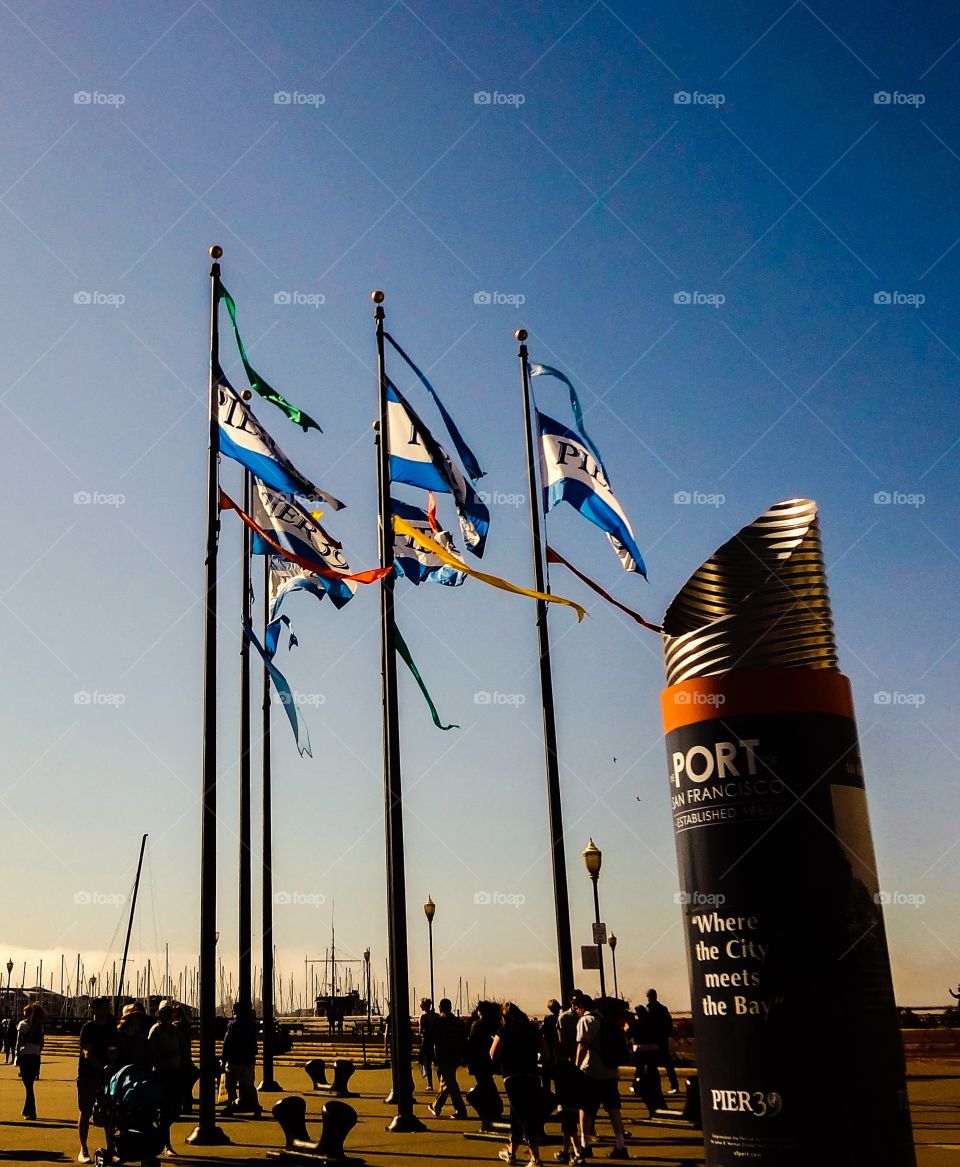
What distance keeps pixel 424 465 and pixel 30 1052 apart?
1249 cm

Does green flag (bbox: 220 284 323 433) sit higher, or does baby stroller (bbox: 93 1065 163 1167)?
green flag (bbox: 220 284 323 433)

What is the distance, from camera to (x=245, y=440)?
1961 centimetres

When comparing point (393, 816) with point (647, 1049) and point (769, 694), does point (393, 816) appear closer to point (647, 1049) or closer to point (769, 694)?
point (647, 1049)

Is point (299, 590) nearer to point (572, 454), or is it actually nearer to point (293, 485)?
point (293, 485)

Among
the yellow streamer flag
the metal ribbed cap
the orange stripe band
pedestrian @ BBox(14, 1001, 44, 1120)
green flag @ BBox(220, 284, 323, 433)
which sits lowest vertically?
pedestrian @ BBox(14, 1001, 44, 1120)

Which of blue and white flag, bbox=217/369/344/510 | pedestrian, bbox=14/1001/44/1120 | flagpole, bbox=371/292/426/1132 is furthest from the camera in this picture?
pedestrian, bbox=14/1001/44/1120

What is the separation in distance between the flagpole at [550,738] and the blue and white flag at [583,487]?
39 cm

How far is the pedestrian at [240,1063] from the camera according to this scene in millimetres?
20469

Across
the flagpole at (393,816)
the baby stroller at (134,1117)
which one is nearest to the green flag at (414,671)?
the flagpole at (393,816)

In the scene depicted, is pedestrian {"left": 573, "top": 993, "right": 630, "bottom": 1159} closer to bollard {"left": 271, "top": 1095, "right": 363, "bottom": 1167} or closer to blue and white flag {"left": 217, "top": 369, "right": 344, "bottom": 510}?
bollard {"left": 271, "top": 1095, "right": 363, "bottom": 1167}

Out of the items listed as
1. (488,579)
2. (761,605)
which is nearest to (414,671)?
(488,579)

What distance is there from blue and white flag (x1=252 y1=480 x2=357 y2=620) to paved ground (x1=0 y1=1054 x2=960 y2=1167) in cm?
877

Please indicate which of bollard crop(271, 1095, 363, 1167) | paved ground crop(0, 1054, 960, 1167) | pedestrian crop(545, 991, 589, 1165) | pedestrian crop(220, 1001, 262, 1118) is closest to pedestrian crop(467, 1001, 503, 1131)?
paved ground crop(0, 1054, 960, 1167)

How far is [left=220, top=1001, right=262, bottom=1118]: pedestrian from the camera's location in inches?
806
